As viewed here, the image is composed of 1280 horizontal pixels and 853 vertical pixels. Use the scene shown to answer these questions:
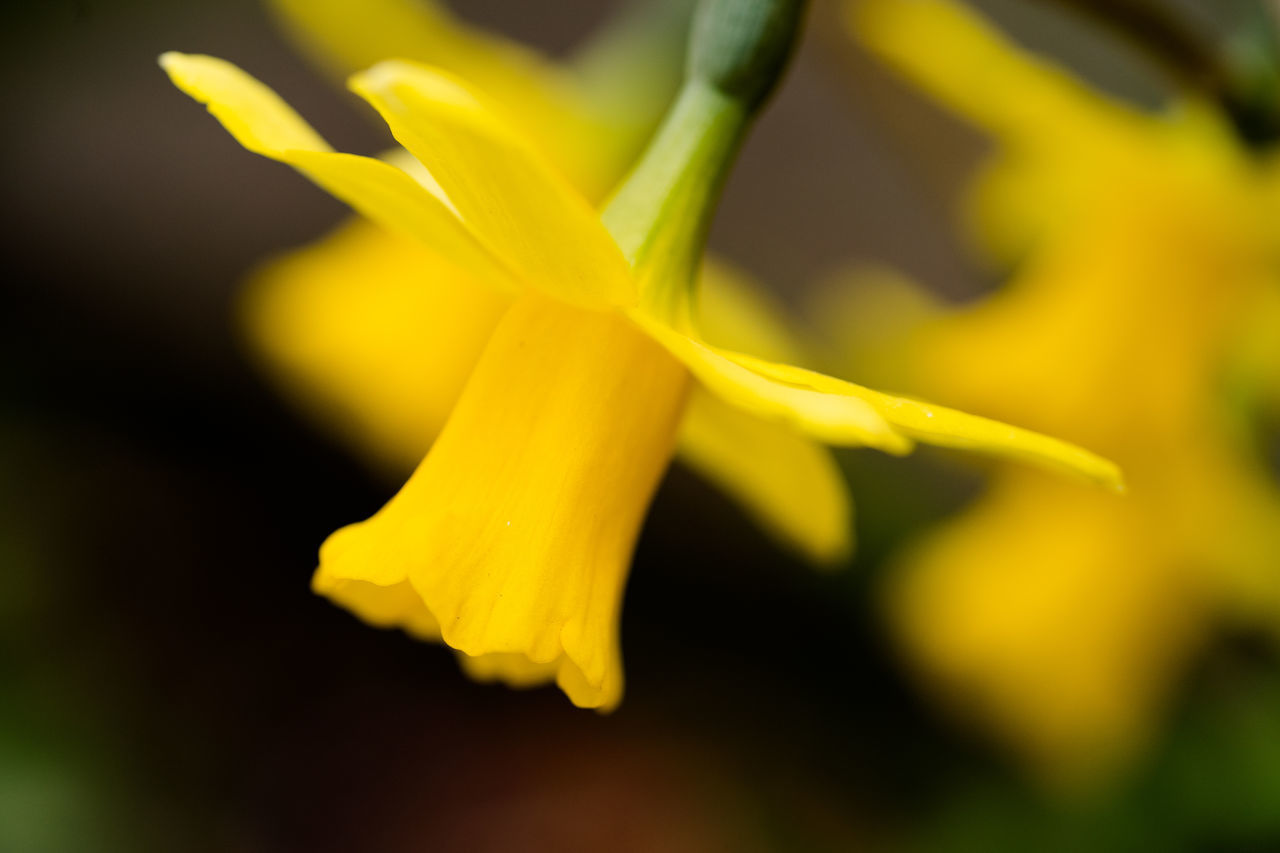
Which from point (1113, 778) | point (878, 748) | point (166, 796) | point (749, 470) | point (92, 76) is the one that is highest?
point (749, 470)

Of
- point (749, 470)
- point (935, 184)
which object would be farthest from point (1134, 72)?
point (749, 470)

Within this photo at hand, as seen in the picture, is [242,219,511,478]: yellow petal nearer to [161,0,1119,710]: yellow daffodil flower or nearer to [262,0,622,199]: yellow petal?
[262,0,622,199]: yellow petal

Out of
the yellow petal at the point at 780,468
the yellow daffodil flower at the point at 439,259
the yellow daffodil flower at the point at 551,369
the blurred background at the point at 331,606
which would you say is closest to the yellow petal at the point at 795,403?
the yellow daffodil flower at the point at 551,369

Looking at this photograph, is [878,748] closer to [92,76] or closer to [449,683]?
[449,683]

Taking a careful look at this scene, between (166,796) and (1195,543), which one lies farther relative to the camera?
(166,796)

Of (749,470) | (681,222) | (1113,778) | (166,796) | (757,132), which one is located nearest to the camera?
(681,222)

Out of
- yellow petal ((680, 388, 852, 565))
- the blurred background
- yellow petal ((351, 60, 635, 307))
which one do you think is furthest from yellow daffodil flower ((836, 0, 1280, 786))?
yellow petal ((351, 60, 635, 307))

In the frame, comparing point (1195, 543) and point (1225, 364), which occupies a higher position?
point (1225, 364)

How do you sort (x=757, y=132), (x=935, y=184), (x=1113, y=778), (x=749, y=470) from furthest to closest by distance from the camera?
(x=757, y=132), (x=1113, y=778), (x=935, y=184), (x=749, y=470)

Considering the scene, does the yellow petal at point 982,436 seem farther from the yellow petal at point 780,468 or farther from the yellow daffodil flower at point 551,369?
the yellow petal at point 780,468
